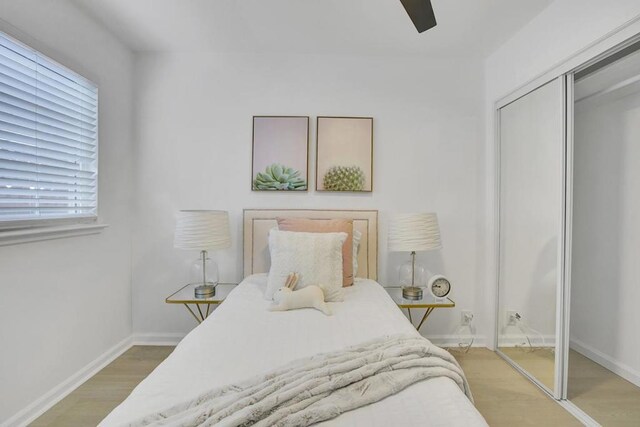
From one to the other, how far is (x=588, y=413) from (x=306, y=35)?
3126 millimetres

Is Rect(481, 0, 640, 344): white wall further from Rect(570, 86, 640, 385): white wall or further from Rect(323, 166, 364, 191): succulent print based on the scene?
Rect(323, 166, 364, 191): succulent print

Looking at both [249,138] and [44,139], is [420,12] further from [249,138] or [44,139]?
[44,139]

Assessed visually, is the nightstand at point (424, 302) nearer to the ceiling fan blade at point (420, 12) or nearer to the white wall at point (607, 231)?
the white wall at point (607, 231)

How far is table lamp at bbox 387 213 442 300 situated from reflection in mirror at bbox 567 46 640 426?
873 millimetres

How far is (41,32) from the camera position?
2049 millimetres

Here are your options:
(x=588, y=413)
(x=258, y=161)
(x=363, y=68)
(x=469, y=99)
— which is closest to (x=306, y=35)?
(x=363, y=68)

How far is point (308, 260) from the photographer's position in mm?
2279

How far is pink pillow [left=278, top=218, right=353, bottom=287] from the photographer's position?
258 cm

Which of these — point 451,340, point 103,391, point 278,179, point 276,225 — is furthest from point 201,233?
point 451,340

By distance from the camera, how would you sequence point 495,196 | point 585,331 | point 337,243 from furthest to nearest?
point 495,196 → point 337,243 → point 585,331

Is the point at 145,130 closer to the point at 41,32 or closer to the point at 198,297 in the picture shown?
the point at 41,32

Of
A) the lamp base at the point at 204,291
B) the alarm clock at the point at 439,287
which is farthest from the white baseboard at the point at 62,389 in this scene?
the alarm clock at the point at 439,287

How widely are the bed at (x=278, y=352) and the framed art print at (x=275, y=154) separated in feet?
2.95

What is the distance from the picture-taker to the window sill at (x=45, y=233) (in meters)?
1.77
